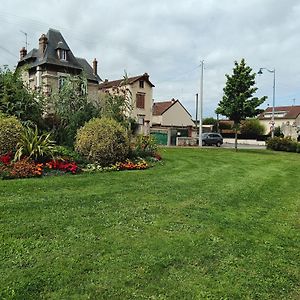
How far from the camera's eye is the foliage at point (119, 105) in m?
12.4

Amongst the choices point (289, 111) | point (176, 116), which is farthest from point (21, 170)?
point (289, 111)

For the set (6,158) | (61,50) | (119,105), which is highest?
(61,50)

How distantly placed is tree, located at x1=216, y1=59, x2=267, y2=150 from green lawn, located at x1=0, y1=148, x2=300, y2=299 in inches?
651

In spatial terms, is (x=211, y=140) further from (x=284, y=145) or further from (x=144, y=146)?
(x=144, y=146)

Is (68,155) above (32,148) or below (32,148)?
below

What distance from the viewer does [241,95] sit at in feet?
75.3

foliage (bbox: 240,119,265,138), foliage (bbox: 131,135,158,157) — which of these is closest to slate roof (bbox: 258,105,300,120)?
foliage (bbox: 240,119,265,138)

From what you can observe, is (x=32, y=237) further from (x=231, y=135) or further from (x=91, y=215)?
(x=231, y=135)

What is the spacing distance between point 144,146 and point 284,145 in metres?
17.6

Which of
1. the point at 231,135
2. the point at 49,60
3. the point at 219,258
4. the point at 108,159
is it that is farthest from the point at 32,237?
the point at 231,135

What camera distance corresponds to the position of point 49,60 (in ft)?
95.9

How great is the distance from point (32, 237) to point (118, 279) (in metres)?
1.45

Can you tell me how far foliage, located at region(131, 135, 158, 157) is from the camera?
38.9 feet

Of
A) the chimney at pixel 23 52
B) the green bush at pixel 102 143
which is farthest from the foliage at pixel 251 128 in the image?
Answer: the green bush at pixel 102 143
